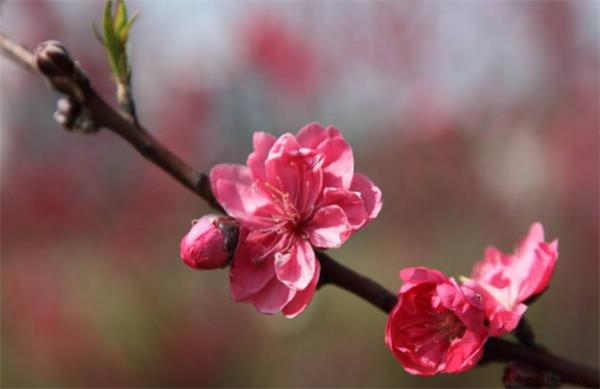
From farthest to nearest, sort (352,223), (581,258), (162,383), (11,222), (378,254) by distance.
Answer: (378,254), (11,222), (581,258), (162,383), (352,223)

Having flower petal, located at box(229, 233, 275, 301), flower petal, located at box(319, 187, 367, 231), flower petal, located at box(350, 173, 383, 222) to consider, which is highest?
flower petal, located at box(350, 173, 383, 222)

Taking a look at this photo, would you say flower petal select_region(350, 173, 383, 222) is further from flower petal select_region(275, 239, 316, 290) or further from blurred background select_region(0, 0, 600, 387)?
blurred background select_region(0, 0, 600, 387)

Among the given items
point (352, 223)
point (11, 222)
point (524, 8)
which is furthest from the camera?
point (524, 8)

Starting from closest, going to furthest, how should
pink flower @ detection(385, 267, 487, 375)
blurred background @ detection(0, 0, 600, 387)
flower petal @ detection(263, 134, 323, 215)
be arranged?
1. pink flower @ detection(385, 267, 487, 375)
2. flower petal @ detection(263, 134, 323, 215)
3. blurred background @ detection(0, 0, 600, 387)

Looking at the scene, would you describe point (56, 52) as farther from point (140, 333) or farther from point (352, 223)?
point (140, 333)

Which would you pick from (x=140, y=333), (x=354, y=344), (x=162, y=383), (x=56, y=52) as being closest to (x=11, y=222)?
(x=140, y=333)

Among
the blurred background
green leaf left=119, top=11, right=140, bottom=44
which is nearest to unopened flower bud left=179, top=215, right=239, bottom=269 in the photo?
green leaf left=119, top=11, right=140, bottom=44

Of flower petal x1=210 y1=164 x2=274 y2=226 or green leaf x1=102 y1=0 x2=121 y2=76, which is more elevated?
green leaf x1=102 y1=0 x2=121 y2=76

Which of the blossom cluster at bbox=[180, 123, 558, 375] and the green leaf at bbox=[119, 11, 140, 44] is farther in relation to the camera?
the green leaf at bbox=[119, 11, 140, 44]
